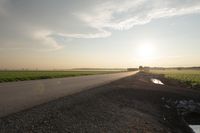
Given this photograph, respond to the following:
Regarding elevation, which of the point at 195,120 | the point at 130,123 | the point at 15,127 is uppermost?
the point at 15,127

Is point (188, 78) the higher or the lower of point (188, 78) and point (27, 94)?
the lower

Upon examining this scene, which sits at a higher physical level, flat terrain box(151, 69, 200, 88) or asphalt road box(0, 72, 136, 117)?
asphalt road box(0, 72, 136, 117)

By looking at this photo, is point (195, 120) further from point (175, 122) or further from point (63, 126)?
point (63, 126)

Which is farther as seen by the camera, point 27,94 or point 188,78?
point 188,78

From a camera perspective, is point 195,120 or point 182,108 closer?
point 195,120

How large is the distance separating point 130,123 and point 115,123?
3.19 ft

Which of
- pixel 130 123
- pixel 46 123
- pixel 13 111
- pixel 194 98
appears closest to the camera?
pixel 46 123

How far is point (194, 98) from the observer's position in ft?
80.3

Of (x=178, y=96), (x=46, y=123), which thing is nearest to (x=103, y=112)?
(x=46, y=123)

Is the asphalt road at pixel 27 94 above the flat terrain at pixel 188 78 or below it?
above

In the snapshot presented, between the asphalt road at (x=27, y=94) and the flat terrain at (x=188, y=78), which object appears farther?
the flat terrain at (x=188, y=78)

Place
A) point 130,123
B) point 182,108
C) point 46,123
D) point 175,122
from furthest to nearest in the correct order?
point 182,108
point 175,122
point 130,123
point 46,123

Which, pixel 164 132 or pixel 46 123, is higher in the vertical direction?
pixel 46 123

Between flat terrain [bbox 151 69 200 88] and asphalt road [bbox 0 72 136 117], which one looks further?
flat terrain [bbox 151 69 200 88]
